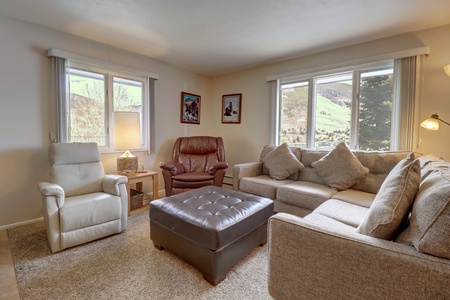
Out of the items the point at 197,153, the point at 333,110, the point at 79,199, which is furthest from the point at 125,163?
the point at 333,110

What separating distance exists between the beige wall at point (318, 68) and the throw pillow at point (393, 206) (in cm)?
211

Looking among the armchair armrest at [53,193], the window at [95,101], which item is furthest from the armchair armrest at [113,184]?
the window at [95,101]

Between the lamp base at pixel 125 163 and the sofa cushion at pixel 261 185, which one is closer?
the sofa cushion at pixel 261 185

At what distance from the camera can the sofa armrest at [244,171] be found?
122 inches

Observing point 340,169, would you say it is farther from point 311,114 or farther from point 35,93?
point 35,93

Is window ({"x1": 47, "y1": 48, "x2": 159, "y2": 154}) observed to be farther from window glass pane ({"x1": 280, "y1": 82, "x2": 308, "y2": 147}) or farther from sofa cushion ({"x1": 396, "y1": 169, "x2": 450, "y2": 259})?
sofa cushion ({"x1": 396, "y1": 169, "x2": 450, "y2": 259})

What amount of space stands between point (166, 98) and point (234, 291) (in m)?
3.30

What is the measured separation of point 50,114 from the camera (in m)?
2.67

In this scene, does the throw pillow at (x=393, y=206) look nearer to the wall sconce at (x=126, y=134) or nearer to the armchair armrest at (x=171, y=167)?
the armchair armrest at (x=171, y=167)

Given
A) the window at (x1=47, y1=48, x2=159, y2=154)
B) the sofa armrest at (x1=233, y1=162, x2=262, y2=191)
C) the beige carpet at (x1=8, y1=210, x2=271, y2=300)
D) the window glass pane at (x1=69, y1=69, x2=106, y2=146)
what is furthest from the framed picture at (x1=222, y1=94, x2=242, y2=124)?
the beige carpet at (x1=8, y1=210, x2=271, y2=300)

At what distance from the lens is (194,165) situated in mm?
3742

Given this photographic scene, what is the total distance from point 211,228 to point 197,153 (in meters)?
2.39

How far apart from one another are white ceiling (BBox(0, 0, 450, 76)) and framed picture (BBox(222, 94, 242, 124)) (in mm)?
1169

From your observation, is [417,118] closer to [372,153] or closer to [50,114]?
[372,153]
